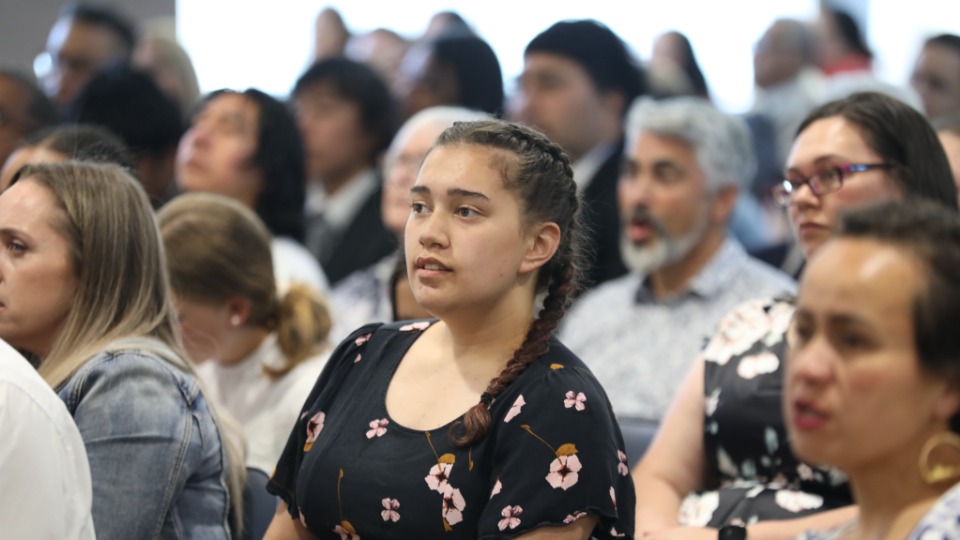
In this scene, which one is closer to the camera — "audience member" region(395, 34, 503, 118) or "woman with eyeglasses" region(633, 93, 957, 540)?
"woman with eyeglasses" region(633, 93, 957, 540)

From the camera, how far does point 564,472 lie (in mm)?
1811

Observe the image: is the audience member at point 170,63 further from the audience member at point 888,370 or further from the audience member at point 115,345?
the audience member at point 888,370

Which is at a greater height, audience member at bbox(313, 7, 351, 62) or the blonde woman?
audience member at bbox(313, 7, 351, 62)

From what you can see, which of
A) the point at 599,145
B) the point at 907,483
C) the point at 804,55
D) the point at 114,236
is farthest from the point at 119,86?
the point at 907,483

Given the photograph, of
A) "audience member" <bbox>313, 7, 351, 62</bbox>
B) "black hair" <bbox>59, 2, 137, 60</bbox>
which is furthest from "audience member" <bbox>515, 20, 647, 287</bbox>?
"black hair" <bbox>59, 2, 137, 60</bbox>

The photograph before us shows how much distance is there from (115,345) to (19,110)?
8.25 ft

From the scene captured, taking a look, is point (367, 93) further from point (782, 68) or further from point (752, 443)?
point (752, 443)

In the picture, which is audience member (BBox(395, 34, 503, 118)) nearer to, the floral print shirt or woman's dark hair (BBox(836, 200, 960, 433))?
the floral print shirt

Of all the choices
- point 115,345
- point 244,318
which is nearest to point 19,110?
point 244,318

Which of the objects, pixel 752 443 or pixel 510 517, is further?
pixel 752 443

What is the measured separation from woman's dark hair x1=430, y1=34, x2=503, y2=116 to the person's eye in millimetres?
2876

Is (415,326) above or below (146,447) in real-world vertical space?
above

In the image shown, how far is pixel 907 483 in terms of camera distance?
1.41 metres

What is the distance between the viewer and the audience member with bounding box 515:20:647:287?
4457 mm
